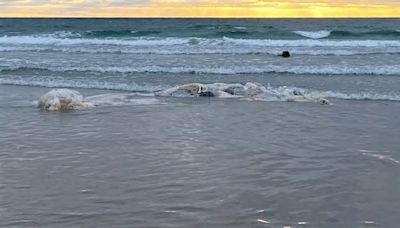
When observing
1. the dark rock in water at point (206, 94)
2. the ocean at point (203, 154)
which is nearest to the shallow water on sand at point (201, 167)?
the ocean at point (203, 154)

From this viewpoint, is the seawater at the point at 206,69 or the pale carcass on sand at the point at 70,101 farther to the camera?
the seawater at the point at 206,69

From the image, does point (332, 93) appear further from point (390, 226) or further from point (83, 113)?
point (390, 226)

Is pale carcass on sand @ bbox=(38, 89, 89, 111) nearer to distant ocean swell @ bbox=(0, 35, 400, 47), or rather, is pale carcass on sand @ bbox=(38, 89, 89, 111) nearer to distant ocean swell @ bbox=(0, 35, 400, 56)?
distant ocean swell @ bbox=(0, 35, 400, 56)

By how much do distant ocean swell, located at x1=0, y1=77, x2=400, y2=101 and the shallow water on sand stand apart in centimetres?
159

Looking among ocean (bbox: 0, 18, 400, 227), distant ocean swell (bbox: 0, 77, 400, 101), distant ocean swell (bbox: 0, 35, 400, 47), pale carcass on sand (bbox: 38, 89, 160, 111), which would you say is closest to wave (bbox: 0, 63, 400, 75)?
ocean (bbox: 0, 18, 400, 227)

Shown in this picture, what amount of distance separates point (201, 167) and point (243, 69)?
1226 centimetres

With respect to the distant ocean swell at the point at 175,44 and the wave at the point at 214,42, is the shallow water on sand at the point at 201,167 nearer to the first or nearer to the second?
the distant ocean swell at the point at 175,44

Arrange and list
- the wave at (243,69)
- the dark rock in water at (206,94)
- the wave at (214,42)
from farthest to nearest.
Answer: the wave at (214,42)
the wave at (243,69)
the dark rock in water at (206,94)

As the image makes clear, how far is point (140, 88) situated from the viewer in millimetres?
14898

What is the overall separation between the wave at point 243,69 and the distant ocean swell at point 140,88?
2.45 m

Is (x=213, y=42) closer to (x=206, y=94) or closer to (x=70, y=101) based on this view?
(x=206, y=94)

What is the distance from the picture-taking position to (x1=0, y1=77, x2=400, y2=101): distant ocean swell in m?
12.8

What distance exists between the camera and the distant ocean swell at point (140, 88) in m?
12.8

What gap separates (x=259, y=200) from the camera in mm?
5699
